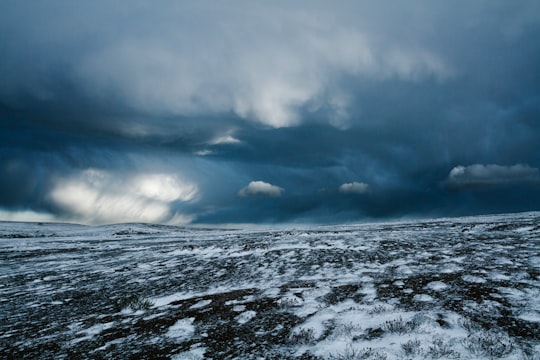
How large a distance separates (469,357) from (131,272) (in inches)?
459

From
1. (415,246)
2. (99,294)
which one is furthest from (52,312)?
(415,246)

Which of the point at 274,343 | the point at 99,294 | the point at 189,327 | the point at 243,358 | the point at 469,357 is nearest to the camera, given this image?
the point at 469,357

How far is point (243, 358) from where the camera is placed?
4660mm

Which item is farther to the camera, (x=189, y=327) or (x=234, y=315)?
(x=234, y=315)

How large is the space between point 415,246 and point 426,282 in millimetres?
6401

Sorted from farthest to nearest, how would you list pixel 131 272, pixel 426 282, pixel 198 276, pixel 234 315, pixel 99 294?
pixel 131 272 → pixel 198 276 → pixel 99 294 → pixel 426 282 → pixel 234 315

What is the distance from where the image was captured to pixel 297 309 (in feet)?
21.9

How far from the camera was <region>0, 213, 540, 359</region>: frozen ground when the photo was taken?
16.1ft

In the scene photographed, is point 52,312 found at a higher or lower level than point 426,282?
lower

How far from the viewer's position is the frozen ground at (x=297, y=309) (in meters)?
4.89

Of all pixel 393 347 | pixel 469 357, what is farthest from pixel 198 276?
pixel 469 357

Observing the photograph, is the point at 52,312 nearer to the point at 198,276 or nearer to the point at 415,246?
the point at 198,276

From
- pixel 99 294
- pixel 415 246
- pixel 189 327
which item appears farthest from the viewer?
pixel 415 246

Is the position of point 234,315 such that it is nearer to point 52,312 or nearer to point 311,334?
point 311,334
